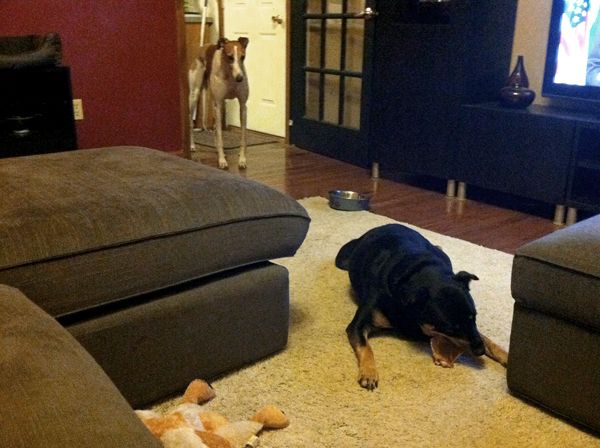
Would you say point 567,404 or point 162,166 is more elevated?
point 162,166

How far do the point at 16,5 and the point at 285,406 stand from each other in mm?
2910

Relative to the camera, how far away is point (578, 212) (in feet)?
10.5

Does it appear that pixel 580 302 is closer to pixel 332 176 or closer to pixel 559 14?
pixel 559 14

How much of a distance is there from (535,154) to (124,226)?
7.90ft

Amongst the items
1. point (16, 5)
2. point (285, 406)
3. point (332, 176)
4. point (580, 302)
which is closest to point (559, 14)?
point (332, 176)

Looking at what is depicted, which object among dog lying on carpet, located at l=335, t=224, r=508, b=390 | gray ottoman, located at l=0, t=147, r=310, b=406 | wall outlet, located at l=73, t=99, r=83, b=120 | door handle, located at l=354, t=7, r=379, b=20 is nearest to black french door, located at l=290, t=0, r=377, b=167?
door handle, located at l=354, t=7, r=379, b=20

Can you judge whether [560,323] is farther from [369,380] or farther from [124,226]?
[124,226]

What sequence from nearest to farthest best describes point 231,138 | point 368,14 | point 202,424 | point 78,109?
1. point 202,424
2. point 78,109
3. point 368,14
4. point 231,138

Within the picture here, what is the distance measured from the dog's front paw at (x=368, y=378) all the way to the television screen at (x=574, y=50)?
2231mm

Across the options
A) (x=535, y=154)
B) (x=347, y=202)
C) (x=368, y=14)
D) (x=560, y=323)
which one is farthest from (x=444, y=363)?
(x=368, y=14)

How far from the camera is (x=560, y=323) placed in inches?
57.1

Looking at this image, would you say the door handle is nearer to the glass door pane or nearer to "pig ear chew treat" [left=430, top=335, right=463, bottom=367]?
the glass door pane

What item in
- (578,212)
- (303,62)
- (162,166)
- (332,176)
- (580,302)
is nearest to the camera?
(580,302)

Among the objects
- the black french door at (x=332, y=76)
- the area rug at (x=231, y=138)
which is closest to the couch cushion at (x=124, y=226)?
the black french door at (x=332, y=76)
